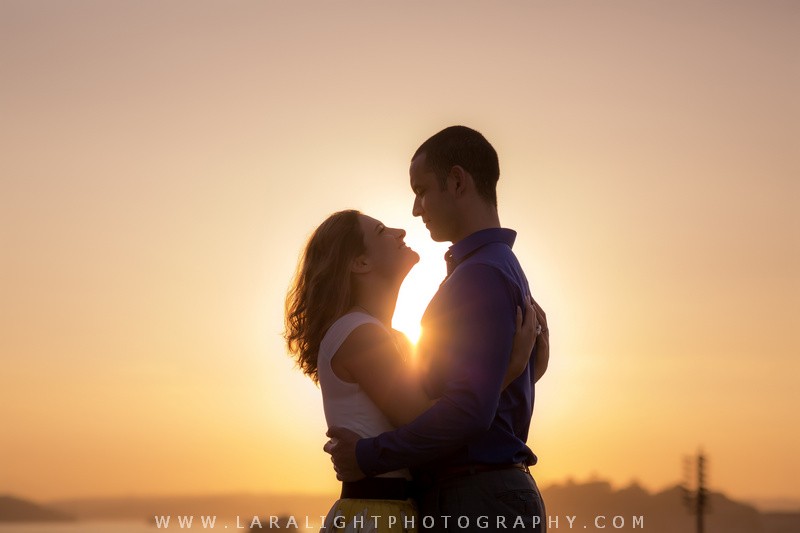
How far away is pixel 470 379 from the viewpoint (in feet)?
16.9

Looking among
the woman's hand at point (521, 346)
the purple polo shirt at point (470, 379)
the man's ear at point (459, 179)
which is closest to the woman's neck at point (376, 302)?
the purple polo shirt at point (470, 379)

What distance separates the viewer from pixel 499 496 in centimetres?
523

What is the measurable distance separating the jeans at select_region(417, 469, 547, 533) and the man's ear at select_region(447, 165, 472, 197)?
5.12 ft

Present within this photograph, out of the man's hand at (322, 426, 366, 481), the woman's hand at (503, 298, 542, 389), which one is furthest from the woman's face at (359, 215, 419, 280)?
the man's hand at (322, 426, 366, 481)

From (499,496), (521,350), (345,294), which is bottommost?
(499,496)

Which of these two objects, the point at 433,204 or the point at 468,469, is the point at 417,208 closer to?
the point at 433,204

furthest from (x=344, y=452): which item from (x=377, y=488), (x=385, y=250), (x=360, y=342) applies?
(x=385, y=250)

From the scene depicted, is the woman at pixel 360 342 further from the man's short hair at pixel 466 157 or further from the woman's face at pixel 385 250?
the man's short hair at pixel 466 157

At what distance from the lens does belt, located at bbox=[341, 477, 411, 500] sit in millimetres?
5410

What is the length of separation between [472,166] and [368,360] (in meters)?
1.24

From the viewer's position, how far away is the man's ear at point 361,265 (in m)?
5.89

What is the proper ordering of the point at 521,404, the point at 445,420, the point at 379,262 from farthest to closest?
the point at 379,262 < the point at 521,404 < the point at 445,420

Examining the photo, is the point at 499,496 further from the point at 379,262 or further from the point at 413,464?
the point at 379,262

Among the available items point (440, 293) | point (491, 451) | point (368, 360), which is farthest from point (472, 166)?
point (491, 451)
